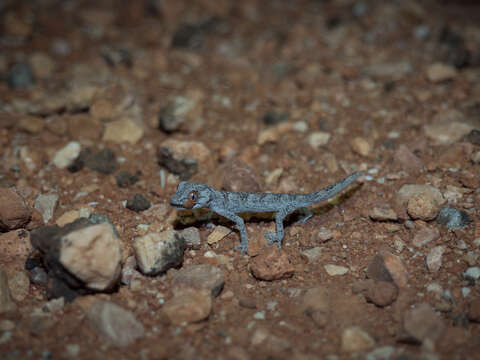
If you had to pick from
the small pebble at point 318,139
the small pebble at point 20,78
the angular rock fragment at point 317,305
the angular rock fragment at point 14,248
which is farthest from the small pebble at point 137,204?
the small pebble at point 20,78

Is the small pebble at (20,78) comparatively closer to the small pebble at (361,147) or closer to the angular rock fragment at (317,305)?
the small pebble at (361,147)

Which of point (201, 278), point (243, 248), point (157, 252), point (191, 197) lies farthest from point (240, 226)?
point (157, 252)

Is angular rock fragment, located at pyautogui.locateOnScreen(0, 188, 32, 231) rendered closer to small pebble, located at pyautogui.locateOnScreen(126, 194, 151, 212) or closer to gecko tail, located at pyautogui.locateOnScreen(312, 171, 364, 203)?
small pebble, located at pyautogui.locateOnScreen(126, 194, 151, 212)

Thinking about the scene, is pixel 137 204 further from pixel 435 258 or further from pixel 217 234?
pixel 435 258

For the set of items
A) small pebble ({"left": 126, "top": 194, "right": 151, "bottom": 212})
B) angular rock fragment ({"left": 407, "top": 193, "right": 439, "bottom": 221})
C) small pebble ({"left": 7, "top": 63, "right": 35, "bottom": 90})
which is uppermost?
small pebble ({"left": 7, "top": 63, "right": 35, "bottom": 90})

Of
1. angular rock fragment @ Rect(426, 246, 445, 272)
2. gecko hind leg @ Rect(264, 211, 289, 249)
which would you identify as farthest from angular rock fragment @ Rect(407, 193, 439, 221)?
gecko hind leg @ Rect(264, 211, 289, 249)
